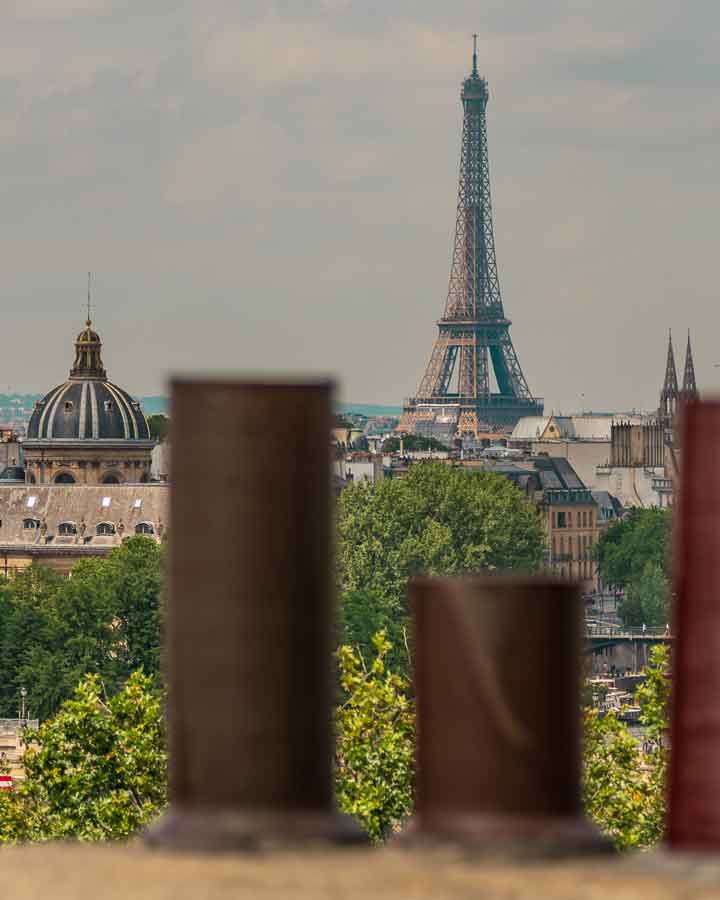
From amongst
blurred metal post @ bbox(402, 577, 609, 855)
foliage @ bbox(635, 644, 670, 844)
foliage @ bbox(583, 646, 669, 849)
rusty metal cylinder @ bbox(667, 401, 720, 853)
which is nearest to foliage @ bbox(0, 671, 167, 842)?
foliage @ bbox(583, 646, 669, 849)

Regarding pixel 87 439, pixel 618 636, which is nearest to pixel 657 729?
pixel 618 636

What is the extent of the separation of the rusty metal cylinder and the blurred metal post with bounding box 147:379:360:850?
2.04 metres

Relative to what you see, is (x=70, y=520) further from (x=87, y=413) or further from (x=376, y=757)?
(x=376, y=757)

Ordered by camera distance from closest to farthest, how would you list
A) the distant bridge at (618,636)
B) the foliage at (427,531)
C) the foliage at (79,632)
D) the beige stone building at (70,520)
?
the foliage at (79,632), the distant bridge at (618,636), the foliage at (427,531), the beige stone building at (70,520)

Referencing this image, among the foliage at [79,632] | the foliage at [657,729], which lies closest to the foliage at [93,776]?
the foliage at [657,729]

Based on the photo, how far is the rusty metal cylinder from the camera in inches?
902

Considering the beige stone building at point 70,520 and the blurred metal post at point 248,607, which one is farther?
the beige stone building at point 70,520

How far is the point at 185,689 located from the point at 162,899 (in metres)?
2.77

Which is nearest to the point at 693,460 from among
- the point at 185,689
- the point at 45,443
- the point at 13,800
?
the point at 185,689

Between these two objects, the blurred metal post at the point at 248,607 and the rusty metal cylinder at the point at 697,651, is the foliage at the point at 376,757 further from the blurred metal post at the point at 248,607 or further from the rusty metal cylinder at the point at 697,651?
the rusty metal cylinder at the point at 697,651

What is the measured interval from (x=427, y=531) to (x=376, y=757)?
362 ft

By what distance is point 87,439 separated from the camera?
189000mm

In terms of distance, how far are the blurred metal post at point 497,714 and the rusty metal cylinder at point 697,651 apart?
0.58 m

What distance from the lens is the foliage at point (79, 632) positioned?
120 meters
